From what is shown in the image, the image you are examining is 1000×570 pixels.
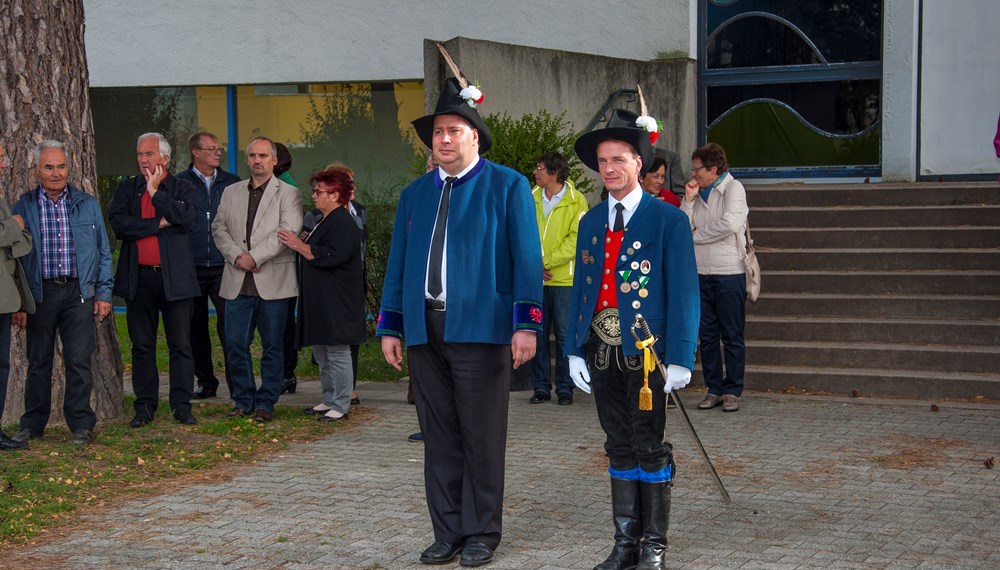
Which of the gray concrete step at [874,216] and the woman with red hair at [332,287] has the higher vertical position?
the gray concrete step at [874,216]

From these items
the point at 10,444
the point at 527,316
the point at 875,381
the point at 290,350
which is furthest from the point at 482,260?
the point at 290,350

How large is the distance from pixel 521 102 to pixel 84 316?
5239 millimetres

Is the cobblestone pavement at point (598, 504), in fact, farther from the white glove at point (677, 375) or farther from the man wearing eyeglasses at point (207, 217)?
the man wearing eyeglasses at point (207, 217)

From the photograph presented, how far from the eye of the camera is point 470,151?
587cm

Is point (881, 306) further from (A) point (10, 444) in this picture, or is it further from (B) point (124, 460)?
(A) point (10, 444)

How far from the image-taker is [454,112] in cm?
575

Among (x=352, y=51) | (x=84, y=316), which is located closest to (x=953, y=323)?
(x=84, y=316)

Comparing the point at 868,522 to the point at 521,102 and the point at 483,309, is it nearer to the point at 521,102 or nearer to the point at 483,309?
the point at 483,309

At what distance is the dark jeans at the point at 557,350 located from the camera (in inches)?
393

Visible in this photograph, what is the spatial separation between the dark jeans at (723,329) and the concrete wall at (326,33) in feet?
17.9

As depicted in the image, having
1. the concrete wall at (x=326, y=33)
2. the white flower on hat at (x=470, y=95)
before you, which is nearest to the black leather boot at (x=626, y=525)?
the white flower on hat at (x=470, y=95)

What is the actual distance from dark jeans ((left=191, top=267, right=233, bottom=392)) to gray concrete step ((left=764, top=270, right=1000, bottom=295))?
4.91 metres

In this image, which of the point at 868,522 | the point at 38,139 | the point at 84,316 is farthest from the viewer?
the point at 38,139

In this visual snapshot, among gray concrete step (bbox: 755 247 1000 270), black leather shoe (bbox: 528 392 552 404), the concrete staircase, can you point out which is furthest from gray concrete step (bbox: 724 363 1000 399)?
black leather shoe (bbox: 528 392 552 404)
